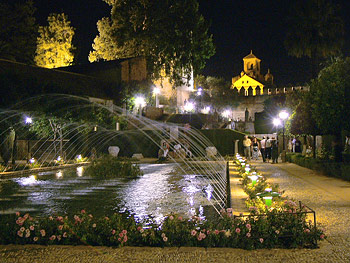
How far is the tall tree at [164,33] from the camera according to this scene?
43.4m

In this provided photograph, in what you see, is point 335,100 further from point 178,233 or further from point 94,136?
point 94,136

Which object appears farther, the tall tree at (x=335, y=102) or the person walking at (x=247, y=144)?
the person walking at (x=247, y=144)

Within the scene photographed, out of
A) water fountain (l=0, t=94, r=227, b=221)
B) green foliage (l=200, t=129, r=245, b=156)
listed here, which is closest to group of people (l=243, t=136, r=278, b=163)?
water fountain (l=0, t=94, r=227, b=221)

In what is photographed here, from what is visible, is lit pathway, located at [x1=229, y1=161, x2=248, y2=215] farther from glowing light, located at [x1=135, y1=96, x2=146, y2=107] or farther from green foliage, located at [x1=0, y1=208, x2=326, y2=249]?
glowing light, located at [x1=135, y1=96, x2=146, y2=107]

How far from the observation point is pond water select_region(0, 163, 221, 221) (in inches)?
367

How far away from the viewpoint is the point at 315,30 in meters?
30.0

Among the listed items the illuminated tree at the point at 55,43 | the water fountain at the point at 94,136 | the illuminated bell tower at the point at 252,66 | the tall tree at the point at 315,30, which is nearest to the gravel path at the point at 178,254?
the water fountain at the point at 94,136

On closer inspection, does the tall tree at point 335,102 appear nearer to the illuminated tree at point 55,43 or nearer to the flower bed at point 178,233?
the flower bed at point 178,233

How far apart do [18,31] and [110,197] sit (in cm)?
4364

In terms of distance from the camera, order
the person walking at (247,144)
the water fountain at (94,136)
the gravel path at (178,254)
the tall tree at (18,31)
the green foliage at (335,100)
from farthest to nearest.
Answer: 1. the tall tree at (18,31)
2. the person walking at (247,144)
3. the water fountain at (94,136)
4. the green foliage at (335,100)
5. the gravel path at (178,254)

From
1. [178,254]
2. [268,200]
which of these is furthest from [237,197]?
[178,254]

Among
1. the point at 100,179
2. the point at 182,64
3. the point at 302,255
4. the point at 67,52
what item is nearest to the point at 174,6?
the point at 182,64

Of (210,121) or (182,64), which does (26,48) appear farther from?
(210,121)

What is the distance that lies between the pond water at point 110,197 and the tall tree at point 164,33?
30.1m
